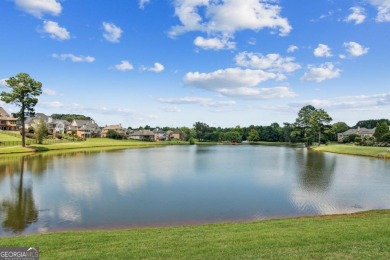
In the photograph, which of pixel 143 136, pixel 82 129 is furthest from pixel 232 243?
Answer: pixel 143 136

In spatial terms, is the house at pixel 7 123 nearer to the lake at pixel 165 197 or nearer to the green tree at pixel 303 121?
the lake at pixel 165 197

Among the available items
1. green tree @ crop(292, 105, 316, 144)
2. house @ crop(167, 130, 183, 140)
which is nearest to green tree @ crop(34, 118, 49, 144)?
green tree @ crop(292, 105, 316, 144)

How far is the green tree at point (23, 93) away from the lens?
61219mm

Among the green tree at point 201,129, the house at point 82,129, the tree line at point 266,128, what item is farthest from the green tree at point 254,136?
the house at point 82,129

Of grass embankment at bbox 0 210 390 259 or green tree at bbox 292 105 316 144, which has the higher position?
green tree at bbox 292 105 316 144

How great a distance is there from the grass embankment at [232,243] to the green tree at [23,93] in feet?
191

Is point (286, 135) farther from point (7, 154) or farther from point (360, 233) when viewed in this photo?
point (360, 233)

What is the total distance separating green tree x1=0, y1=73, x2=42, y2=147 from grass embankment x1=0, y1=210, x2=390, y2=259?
58258mm

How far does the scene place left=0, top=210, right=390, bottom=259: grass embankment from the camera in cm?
945

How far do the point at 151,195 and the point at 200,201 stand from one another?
417 cm

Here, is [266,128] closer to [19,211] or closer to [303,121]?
[303,121]

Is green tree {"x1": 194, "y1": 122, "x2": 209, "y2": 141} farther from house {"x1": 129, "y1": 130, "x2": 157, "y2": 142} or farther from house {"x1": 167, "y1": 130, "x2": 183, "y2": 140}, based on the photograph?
house {"x1": 129, "y1": 130, "x2": 157, "y2": 142}

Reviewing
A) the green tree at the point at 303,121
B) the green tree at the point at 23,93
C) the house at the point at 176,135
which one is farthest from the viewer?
the house at the point at 176,135

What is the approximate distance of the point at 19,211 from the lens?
18.9 m
